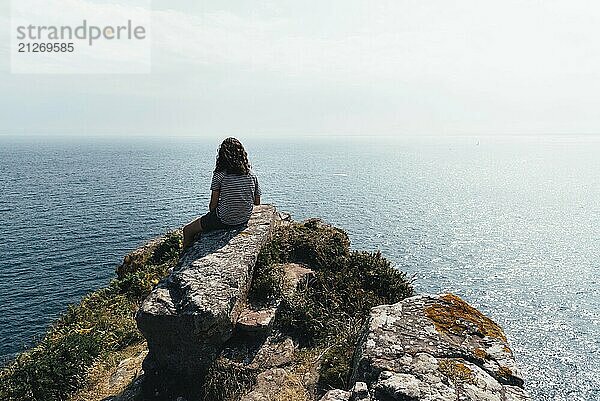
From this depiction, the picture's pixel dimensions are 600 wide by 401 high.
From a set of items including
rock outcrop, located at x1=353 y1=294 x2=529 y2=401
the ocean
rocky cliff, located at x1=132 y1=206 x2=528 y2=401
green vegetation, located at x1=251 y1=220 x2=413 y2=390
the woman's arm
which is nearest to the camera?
rock outcrop, located at x1=353 y1=294 x2=529 y2=401

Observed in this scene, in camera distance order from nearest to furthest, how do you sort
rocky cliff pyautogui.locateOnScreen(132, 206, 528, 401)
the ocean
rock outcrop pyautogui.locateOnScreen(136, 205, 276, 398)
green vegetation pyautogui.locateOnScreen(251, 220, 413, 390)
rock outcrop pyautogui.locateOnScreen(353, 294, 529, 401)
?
rock outcrop pyautogui.locateOnScreen(353, 294, 529, 401) → rocky cliff pyautogui.locateOnScreen(132, 206, 528, 401) → rock outcrop pyautogui.locateOnScreen(136, 205, 276, 398) → green vegetation pyautogui.locateOnScreen(251, 220, 413, 390) → the ocean

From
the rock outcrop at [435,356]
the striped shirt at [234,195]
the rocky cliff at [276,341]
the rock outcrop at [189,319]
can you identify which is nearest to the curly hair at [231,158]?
the striped shirt at [234,195]

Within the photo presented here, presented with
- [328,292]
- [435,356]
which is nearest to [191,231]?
[328,292]

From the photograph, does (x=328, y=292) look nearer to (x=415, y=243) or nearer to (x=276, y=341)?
(x=276, y=341)

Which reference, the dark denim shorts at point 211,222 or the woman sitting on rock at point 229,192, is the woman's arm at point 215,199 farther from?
the dark denim shorts at point 211,222

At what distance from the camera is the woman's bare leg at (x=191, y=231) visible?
11.8 meters

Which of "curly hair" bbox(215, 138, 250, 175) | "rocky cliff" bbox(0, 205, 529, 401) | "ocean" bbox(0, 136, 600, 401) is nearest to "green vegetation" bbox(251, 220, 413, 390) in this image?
"rocky cliff" bbox(0, 205, 529, 401)

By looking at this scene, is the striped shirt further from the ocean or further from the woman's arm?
the ocean

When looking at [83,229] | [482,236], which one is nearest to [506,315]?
[482,236]

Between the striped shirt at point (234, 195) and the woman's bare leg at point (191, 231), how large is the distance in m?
0.61

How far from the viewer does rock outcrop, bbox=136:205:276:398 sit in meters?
8.81

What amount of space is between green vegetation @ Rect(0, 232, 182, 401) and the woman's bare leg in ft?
11.5

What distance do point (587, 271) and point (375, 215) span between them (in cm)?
2816

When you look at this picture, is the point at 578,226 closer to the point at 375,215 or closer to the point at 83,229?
the point at 375,215
